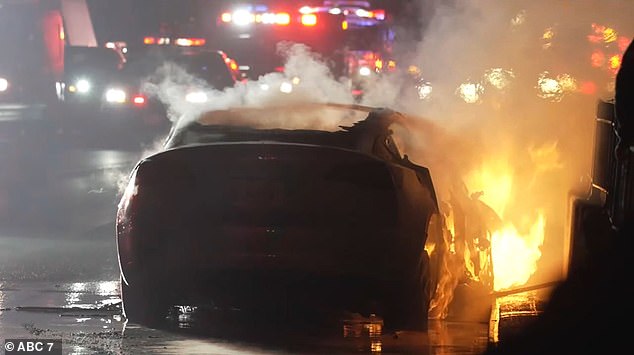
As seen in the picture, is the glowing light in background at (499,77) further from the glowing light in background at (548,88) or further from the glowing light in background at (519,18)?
the glowing light in background at (519,18)

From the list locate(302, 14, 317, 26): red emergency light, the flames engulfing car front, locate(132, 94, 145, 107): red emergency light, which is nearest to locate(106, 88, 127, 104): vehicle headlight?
locate(132, 94, 145, 107): red emergency light

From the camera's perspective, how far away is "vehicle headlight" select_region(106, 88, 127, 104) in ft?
75.3

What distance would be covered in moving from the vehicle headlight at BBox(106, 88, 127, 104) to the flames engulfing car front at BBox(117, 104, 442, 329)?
662 inches

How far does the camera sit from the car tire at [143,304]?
6.48 meters

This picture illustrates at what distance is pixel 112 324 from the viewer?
671 centimetres

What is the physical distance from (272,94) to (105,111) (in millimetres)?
15536

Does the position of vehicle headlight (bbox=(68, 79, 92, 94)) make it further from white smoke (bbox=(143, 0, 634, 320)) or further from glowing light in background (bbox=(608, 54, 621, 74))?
glowing light in background (bbox=(608, 54, 621, 74))

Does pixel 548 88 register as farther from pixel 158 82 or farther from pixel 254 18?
pixel 254 18

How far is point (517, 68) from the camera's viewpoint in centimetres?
A: 1193

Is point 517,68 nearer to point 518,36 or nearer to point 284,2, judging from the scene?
point 518,36

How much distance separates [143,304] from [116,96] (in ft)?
55.6

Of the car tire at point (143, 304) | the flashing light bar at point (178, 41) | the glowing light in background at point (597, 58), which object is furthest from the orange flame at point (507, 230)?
the flashing light bar at point (178, 41)

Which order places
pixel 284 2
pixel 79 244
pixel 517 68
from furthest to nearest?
pixel 284 2
pixel 517 68
pixel 79 244

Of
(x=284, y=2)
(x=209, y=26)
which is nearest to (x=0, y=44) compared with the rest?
(x=209, y=26)
